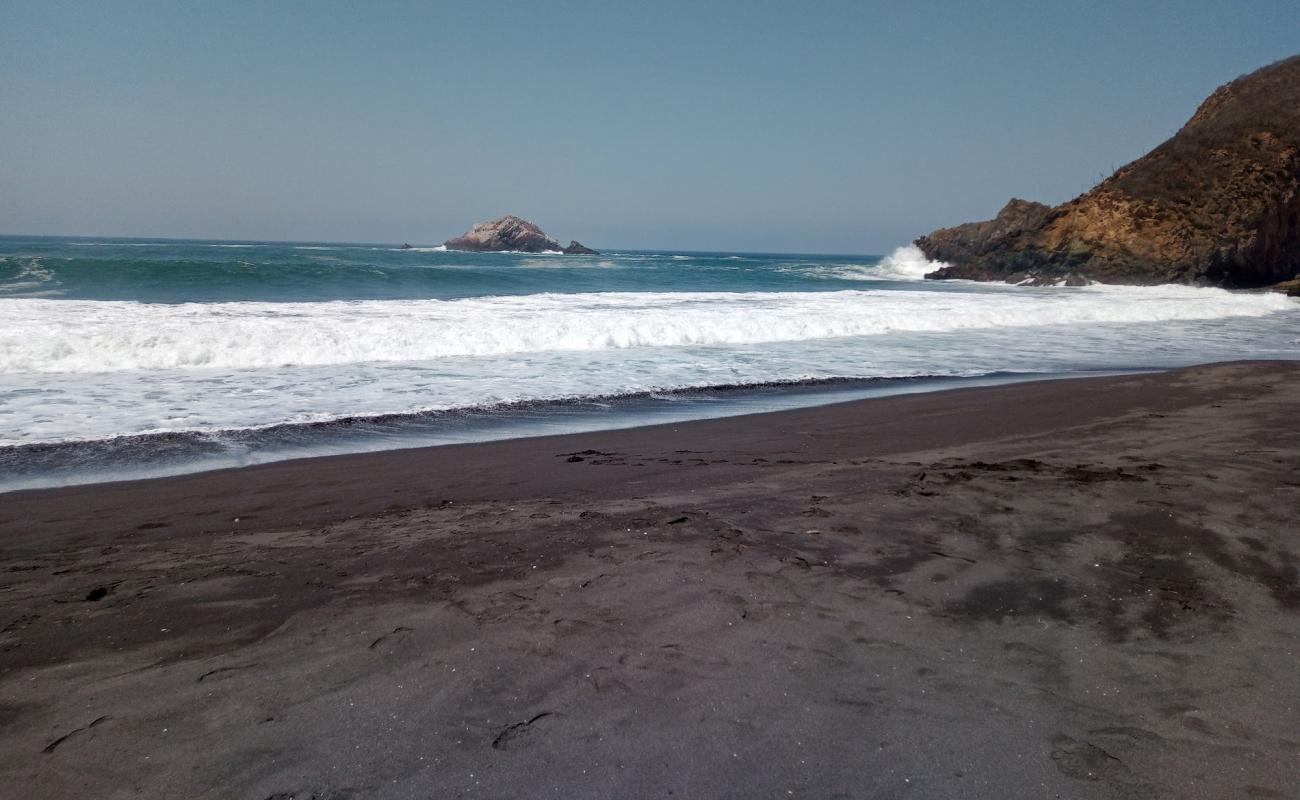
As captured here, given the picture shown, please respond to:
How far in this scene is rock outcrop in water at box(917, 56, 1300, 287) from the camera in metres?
31.0

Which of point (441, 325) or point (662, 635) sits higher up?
point (441, 325)

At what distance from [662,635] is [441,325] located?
35.7ft

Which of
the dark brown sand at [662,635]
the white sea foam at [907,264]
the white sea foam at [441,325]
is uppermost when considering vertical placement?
the white sea foam at [907,264]

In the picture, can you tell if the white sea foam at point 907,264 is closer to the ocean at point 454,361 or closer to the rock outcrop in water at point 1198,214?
the rock outcrop in water at point 1198,214

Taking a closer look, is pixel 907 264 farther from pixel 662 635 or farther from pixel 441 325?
pixel 662 635

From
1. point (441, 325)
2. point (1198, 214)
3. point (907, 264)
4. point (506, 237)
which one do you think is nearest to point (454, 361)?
point (441, 325)

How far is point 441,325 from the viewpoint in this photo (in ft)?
42.5

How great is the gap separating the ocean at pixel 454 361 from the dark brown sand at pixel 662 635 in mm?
1618

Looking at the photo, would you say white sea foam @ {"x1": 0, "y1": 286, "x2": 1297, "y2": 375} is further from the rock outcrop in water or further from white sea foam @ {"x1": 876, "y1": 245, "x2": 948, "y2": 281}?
white sea foam @ {"x1": 876, "y1": 245, "x2": 948, "y2": 281}

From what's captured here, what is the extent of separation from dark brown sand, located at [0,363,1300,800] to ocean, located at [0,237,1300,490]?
162 centimetres

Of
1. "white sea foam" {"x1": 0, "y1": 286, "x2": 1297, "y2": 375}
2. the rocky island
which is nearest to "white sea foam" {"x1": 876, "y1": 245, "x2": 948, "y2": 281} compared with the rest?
"white sea foam" {"x1": 0, "y1": 286, "x2": 1297, "y2": 375}

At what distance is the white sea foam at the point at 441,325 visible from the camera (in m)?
9.98

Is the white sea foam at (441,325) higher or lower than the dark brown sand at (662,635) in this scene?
higher

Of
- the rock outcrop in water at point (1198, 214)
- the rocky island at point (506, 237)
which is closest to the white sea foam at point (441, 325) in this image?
the rock outcrop in water at point (1198, 214)
